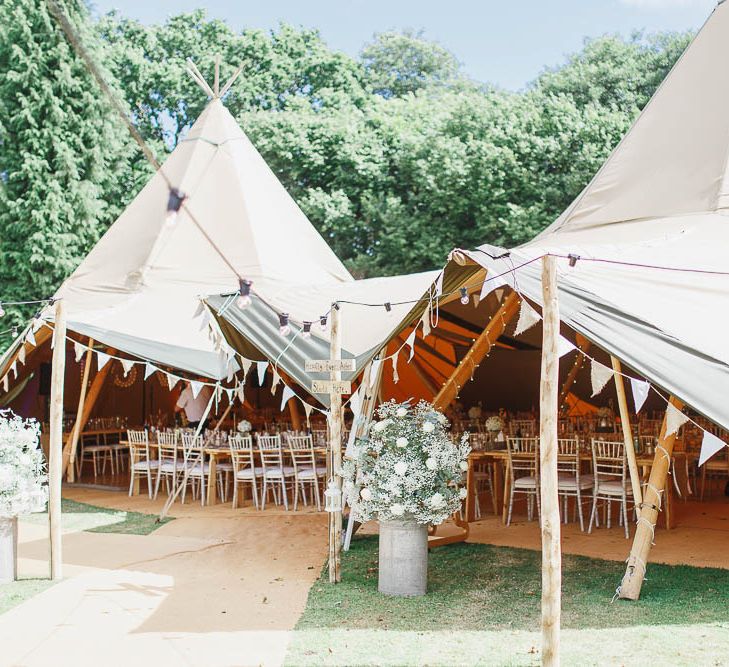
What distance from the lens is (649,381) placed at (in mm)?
5250

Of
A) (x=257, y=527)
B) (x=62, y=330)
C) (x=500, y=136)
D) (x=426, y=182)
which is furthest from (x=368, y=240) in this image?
(x=62, y=330)

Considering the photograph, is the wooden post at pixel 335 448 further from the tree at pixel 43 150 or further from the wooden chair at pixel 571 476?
the tree at pixel 43 150

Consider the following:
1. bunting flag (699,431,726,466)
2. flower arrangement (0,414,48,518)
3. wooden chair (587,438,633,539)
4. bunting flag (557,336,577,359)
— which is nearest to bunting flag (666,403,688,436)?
bunting flag (699,431,726,466)

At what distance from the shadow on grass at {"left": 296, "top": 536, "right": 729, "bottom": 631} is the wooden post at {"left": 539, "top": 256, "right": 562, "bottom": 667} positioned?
1088 mm

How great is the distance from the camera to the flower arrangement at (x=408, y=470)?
617cm

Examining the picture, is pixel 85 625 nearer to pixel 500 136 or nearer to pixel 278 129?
pixel 500 136

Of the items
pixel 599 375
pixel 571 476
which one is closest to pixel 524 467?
pixel 571 476

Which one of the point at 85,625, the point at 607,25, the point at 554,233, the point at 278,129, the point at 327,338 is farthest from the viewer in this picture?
the point at 607,25

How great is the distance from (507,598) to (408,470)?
115 cm

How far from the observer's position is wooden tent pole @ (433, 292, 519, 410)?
800 cm

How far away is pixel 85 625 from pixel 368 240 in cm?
1777

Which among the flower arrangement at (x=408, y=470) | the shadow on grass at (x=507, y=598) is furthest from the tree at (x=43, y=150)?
the flower arrangement at (x=408, y=470)

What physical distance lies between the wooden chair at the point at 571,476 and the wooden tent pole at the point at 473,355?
1382mm

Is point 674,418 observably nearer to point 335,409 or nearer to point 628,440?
point 628,440
